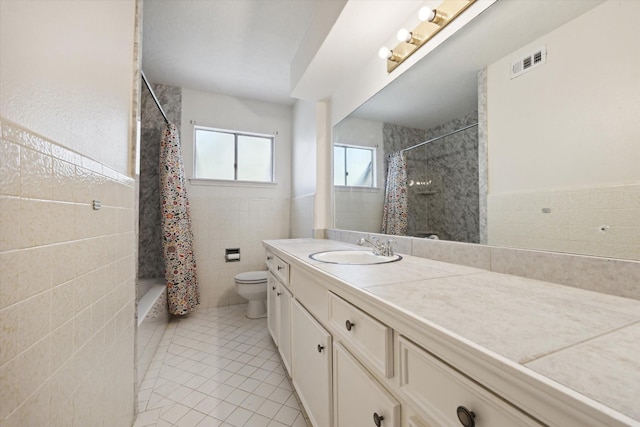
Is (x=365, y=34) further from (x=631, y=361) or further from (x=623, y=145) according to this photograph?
(x=631, y=361)

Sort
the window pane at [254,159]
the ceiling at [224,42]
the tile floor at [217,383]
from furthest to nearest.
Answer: the window pane at [254,159]
the ceiling at [224,42]
the tile floor at [217,383]

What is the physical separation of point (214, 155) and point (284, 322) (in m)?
2.31

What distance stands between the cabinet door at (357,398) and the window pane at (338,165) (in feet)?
4.93

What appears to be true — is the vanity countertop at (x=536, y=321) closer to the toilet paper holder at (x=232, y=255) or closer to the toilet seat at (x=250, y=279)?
the toilet seat at (x=250, y=279)

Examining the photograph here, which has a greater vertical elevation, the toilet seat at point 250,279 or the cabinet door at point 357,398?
the cabinet door at point 357,398

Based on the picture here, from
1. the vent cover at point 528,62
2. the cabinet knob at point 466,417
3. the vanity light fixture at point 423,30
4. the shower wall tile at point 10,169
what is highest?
the vanity light fixture at point 423,30

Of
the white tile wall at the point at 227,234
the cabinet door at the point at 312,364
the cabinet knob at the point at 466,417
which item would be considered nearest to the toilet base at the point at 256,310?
the white tile wall at the point at 227,234

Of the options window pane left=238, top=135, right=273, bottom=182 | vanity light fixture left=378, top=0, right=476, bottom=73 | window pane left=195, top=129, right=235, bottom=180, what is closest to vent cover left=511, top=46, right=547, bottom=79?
vanity light fixture left=378, top=0, right=476, bottom=73

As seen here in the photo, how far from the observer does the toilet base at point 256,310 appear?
2.70m

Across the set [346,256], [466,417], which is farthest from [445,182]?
[466,417]

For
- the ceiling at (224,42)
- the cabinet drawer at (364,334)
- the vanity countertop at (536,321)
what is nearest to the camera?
the vanity countertop at (536,321)

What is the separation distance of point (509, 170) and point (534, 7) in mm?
538

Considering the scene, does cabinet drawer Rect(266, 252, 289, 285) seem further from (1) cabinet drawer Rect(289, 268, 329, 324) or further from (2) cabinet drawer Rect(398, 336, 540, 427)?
(2) cabinet drawer Rect(398, 336, 540, 427)

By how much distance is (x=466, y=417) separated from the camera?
1.51 ft
